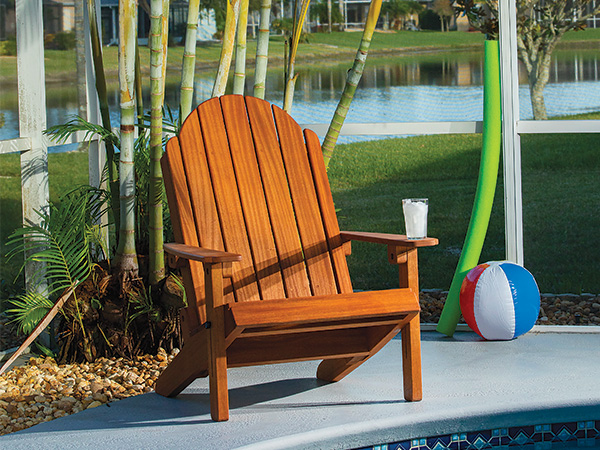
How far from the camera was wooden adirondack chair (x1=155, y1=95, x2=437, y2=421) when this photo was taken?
246 centimetres

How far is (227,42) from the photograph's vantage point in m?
3.51

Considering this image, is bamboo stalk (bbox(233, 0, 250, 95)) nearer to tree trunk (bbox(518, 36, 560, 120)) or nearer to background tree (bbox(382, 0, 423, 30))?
tree trunk (bbox(518, 36, 560, 120))

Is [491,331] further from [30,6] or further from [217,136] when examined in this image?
[30,6]

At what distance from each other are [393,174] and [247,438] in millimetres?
6071

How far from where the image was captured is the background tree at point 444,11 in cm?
699

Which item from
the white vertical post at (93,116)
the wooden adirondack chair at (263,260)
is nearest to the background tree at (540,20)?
the white vertical post at (93,116)

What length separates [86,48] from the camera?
12.8 ft

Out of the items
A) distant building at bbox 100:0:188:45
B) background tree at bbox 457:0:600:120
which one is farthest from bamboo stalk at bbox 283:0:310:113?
background tree at bbox 457:0:600:120

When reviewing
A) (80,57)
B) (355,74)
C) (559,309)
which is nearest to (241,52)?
(355,74)

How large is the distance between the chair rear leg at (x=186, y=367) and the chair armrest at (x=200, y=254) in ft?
0.86

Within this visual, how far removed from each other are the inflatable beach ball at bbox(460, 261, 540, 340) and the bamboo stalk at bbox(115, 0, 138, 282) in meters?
1.47

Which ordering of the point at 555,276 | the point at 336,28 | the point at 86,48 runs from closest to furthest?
the point at 86,48 < the point at 336,28 < the point at 555,276

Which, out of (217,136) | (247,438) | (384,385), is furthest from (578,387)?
(217,136)

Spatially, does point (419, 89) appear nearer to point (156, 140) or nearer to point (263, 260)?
point (156, 140)
